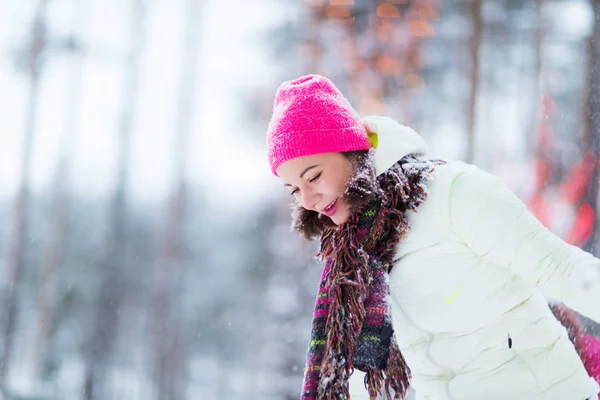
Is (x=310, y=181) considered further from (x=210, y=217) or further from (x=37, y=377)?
(x=210, y=217)

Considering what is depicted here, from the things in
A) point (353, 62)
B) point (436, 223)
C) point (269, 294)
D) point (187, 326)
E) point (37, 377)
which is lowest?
point (187, 326)

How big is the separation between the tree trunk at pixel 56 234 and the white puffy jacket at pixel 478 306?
1341cm

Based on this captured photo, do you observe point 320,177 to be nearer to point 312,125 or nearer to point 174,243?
point 312,125

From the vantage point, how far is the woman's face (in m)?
1.53

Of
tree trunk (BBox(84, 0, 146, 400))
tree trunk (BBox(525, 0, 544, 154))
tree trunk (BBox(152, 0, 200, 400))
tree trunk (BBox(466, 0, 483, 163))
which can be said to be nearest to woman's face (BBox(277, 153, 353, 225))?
tree trunk (BBox(466, 0, 483, 163))

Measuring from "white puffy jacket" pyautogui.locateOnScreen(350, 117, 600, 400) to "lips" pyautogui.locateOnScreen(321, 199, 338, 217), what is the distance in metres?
0.22

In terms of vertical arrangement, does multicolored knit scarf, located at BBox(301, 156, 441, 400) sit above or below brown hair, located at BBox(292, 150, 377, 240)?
below

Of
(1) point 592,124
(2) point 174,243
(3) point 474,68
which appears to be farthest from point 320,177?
(2) point 174,243

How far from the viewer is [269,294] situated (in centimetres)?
888

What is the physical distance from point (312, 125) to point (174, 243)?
9413 millimetres

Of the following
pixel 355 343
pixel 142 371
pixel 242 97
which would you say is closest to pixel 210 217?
pixel 142 371

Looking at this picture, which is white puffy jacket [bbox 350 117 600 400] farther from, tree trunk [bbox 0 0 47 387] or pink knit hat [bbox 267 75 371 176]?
tree trunk [bbox 0 0 47 387]

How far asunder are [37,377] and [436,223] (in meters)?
13.9

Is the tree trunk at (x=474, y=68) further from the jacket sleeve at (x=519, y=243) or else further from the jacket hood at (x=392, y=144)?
the jacket sleeve at (x=519, y=243)
